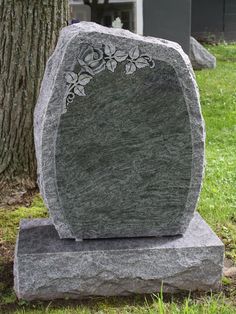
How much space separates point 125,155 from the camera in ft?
11.7

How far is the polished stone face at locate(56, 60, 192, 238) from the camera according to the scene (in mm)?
3463

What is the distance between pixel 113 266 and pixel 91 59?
3.79 feet

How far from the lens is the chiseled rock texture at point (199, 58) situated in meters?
12.2

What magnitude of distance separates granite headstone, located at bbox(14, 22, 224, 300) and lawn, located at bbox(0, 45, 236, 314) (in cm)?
8

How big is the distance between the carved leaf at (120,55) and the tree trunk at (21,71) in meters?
1.70

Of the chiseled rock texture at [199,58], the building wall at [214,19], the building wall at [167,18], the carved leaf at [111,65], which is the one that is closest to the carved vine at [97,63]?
the carved leaf at [111,65]

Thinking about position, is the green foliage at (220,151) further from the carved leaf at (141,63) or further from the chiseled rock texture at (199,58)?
the carved leaf at (141,63)

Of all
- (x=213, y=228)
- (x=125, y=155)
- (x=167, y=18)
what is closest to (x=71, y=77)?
(x=125, y=155)

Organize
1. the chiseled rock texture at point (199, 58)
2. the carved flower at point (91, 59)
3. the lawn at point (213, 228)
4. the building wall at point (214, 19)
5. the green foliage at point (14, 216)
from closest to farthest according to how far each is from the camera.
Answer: the carved flower at point (91, 59)
the lawn at point (213, 228)
the green foliage at point (14, 216)
the chiseled rock texture at point (199, 58)
the building wall at point (214, 19)

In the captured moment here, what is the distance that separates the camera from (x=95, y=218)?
364cm

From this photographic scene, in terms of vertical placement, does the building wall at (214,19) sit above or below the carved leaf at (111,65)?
below

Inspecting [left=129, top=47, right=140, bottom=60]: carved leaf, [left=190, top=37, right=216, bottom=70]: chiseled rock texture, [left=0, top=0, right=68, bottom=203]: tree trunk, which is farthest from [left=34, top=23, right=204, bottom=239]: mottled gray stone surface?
[left=190, top=37, right=216, bottom=70]: chiseled rock texture

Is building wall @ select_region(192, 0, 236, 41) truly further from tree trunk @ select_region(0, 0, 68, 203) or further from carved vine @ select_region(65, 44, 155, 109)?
carved vine @ select_region(65, 44, 155, 109)

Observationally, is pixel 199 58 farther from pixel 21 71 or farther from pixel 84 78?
pixel 84 78
